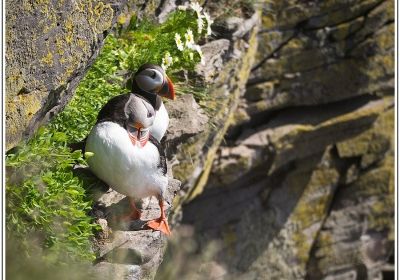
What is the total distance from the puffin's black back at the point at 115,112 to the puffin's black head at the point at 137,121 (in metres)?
0.02

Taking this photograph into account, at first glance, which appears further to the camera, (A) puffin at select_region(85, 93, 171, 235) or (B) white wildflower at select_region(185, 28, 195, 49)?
(B) white wildflower at select_region(185, 28, 195, 49)

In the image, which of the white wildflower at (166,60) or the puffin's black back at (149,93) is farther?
the white wildflower at (166,60)

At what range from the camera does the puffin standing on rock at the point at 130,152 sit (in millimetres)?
4637

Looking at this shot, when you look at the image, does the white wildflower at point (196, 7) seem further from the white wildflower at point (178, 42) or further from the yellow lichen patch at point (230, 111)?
the yellow lichen patch at point (230, 111)

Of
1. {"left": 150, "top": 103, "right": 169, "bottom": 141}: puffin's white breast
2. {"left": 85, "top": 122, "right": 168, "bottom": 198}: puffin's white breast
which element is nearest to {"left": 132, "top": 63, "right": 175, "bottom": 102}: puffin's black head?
{"left": 150, "top": 103, "right": 169, "bottom": 141}: puffin's white breast

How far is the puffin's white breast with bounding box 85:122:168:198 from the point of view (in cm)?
463

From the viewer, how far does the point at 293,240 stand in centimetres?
1076

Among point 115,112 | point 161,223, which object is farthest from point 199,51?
point 161,223

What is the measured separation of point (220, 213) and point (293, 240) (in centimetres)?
106

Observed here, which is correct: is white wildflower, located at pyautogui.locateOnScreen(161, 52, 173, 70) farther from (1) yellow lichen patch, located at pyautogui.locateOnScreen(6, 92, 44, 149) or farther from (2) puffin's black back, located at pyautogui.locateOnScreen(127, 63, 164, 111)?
(1) yellow lichen patch, located at pyautogui.locateOnScreen(6, 92, 44, 149)

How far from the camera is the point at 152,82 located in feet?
17.0

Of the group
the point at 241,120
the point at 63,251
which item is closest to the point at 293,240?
the point at 241,120

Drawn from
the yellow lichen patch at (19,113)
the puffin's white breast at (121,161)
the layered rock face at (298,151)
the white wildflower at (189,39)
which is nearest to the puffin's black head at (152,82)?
the puffin's white breast at (121,161)

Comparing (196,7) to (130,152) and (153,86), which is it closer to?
(153,86)
